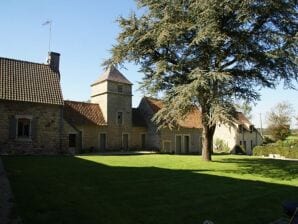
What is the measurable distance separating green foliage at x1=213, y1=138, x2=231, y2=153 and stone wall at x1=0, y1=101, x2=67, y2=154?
82.1 ft

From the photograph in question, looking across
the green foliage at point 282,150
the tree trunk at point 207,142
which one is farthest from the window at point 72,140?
the green foliage at point 282,150

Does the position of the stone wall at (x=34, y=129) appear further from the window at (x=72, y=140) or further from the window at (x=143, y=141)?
the window at (x=143, y=141)

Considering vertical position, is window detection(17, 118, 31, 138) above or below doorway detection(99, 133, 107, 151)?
above

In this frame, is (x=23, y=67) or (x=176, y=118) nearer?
(x=176, y=118)

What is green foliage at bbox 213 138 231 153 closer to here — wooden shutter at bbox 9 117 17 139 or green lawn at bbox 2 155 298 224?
wooden shutter at bbox 9 117 17 139

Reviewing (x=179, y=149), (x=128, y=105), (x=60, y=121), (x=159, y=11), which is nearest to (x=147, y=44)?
(x=159, y=11)

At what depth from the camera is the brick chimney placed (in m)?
29.5

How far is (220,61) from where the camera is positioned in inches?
888

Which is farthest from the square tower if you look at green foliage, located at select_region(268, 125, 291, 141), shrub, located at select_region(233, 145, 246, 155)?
green foliage, located at select_region(268, 125, 291, 141)

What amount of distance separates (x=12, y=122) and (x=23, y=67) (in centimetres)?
493

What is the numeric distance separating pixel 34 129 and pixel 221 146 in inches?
1086

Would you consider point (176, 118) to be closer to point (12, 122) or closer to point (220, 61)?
point (220, 61)

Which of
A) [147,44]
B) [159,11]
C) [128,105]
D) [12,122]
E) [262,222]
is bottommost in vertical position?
[262,222]

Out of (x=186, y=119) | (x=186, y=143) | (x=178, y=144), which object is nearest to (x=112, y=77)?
(x=186, y=119)
